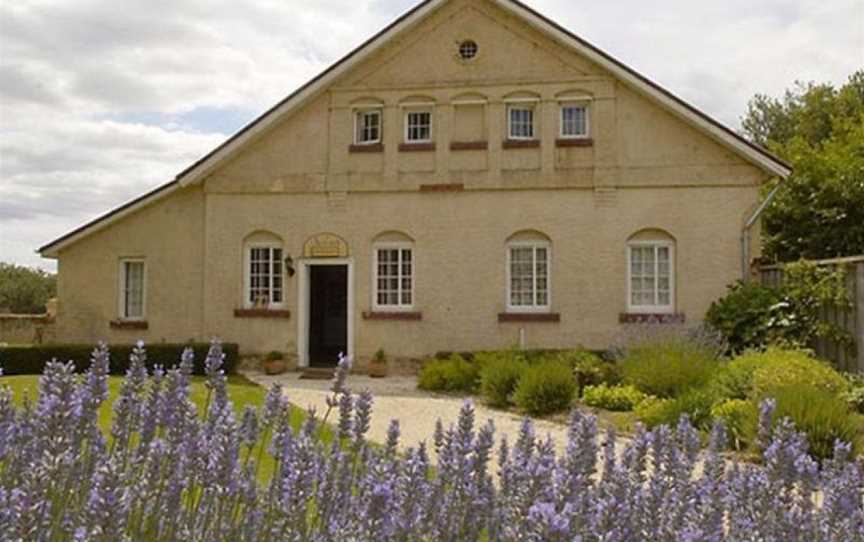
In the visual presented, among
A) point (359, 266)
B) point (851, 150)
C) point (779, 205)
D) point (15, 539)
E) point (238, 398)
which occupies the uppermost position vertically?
point (851, 150)

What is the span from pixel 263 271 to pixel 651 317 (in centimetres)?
861

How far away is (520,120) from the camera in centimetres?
1848

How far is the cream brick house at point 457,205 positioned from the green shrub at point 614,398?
15.0 feet

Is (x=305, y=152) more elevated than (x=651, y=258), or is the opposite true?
(x=305, y=152)

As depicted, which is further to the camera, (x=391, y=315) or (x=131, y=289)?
(x=131, y=289)

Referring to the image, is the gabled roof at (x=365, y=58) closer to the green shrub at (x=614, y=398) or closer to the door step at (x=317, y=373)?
the door step at (x=317, y=373)

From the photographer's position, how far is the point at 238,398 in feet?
41.9

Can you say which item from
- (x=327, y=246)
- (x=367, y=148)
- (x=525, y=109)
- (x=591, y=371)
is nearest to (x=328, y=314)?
(x=327, y=246)

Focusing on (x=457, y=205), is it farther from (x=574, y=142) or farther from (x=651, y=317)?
(x=651, y=317)

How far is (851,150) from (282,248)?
52.9ft

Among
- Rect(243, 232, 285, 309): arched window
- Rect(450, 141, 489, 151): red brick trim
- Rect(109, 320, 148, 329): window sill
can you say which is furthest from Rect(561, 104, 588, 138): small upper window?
Rect(109, 320, 148, 329): window sill

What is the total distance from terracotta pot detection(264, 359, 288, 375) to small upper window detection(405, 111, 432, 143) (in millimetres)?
5629

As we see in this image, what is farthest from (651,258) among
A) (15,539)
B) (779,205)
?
(15,539)

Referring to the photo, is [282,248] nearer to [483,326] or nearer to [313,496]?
[483,326]
